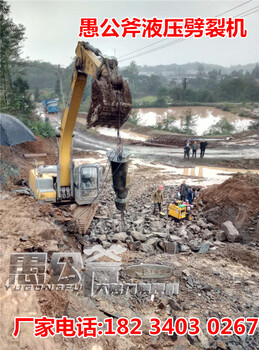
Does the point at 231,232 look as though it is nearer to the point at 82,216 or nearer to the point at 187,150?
the point at 82,216

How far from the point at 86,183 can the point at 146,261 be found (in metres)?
2.64

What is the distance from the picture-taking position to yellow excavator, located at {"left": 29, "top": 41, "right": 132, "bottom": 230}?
5.17 m

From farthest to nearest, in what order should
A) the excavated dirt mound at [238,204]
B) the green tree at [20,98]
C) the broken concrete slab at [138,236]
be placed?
the green tree at [20,98] < the excavated dirt mound at [238,204] < the broken concrete slab at [138,236]

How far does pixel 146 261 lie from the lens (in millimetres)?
6457

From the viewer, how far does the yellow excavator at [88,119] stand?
17.0 ft

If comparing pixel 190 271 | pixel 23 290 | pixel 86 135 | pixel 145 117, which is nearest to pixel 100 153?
pixel 86 135

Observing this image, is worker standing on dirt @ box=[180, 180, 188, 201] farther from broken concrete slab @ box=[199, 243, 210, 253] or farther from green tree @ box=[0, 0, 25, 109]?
green tree @ box=[0, 0, 25, 109]

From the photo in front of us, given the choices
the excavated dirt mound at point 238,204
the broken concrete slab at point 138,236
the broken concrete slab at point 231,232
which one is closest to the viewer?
the broken concrete slab at point 138,236

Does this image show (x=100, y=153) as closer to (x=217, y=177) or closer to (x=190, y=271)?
(x=217, y=177)

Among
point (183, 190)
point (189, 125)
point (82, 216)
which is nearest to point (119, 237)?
point (82, 216)

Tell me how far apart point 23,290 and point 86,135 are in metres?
26.2

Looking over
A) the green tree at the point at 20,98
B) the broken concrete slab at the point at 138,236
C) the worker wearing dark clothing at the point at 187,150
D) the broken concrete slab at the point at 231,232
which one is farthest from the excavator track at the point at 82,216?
the green tree at the point at 20,98

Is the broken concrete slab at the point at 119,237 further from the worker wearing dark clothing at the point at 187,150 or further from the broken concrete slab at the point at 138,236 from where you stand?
the worker wearing dark clothing at the point at 187,150

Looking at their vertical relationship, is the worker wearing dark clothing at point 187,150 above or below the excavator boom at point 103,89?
below
